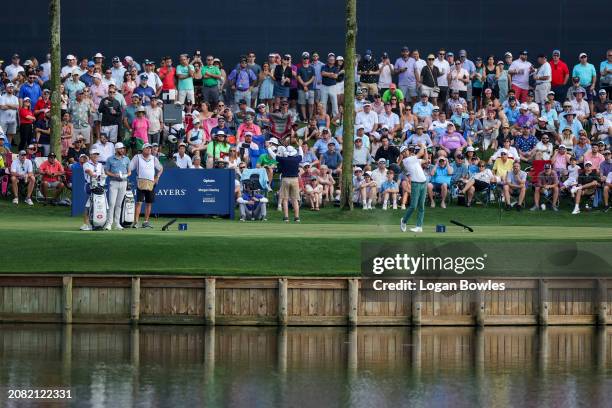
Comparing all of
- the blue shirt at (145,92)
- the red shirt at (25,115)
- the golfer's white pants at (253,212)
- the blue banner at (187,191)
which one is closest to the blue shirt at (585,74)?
the golfer's white pants at (253,212)

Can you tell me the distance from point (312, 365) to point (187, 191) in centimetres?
1440

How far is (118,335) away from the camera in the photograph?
25.8 metres

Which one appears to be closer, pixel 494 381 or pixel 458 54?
pixel 494 381

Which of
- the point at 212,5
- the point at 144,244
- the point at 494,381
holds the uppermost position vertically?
the point at 212,5

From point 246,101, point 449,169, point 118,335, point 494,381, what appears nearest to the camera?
point 494,381

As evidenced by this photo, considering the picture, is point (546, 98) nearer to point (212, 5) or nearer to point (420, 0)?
point (420, 0)

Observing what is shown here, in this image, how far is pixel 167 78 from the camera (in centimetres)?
4231

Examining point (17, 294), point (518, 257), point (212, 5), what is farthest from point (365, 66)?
point (17, 294)

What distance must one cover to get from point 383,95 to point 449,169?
18.3 feet

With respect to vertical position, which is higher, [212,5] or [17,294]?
[212,5]

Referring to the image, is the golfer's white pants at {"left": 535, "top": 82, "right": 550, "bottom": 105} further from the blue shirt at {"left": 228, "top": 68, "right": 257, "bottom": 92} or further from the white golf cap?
the white golf cap

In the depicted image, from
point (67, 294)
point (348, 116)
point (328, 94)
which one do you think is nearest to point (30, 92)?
point (328, 94)

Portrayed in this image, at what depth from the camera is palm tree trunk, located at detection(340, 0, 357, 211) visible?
1507 inches

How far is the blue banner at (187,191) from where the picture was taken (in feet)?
121
